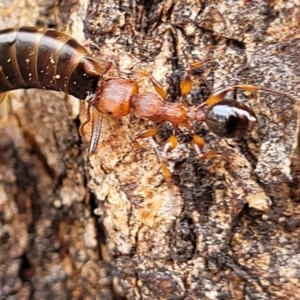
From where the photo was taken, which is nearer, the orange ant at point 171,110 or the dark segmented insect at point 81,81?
the orange ant at point 171,110

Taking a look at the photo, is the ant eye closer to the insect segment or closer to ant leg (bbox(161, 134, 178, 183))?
ant leg (bbox(161, 134, 178, 183))

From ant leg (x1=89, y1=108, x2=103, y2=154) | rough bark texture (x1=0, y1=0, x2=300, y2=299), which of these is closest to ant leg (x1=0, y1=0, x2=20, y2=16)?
rough bark texture (x1=0, y1=0, x2=300, y2=299)

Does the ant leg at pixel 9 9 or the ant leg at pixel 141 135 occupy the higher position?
the ant leg at pixel 9 9

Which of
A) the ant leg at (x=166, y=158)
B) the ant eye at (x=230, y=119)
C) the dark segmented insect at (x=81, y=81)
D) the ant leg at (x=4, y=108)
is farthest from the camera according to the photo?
the ant leg at (x=4, y=108)

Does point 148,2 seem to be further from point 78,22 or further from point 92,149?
point 92,149

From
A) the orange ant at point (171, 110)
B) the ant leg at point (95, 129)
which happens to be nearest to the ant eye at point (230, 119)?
the orange ant at point (171, 110)

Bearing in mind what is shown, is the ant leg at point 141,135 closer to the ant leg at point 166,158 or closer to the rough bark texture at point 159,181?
the rough bark texture at point 159,181

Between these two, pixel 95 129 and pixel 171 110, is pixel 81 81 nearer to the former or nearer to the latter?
pixel 95 129

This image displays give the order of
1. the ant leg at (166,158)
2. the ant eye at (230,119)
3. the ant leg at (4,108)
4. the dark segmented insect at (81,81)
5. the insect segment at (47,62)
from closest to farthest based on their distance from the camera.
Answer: the ant eye at (230,119), the ant leg at (166,158), the dark segmented insect at (81,81), the insect segment at (47,62), the ant leg at (4,108)
